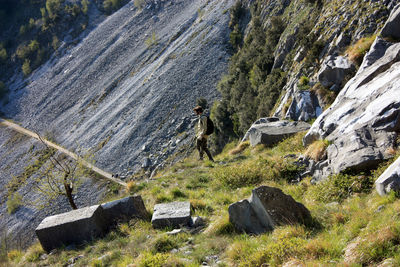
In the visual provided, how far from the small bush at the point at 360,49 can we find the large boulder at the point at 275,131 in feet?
11.4

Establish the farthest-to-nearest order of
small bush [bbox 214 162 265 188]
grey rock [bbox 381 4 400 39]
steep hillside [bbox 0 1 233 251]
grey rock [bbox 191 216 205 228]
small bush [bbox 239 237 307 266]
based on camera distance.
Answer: steep hillside [bbox 0 1 233 251] → grey rock [bbox 381 4 400 39] → small bush [bbox 214 162 265 188] → grey rock [bbox 191 216 205 228] → small bush [bbox 239 237 307 266]

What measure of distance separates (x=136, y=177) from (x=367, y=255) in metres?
28.5

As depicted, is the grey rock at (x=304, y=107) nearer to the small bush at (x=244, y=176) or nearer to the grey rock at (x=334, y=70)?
the grey rock at (x=334, y=70)

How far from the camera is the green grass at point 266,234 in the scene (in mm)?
4641

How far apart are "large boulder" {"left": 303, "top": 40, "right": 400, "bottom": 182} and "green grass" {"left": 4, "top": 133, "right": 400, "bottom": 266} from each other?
51 cm

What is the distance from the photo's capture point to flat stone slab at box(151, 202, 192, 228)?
7.76m

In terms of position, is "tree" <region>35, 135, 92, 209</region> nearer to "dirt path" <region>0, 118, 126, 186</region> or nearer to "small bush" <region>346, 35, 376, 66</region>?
"dirt path" <region>0, 118, 126, 186</region>

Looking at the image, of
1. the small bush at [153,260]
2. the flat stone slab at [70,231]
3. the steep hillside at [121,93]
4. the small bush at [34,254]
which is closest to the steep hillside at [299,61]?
the steep hillside at [121,93]

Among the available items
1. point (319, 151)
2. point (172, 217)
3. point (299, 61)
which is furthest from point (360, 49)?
point (172, 217)

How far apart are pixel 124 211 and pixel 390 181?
21.5ft

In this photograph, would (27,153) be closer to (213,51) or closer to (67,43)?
(213,51)

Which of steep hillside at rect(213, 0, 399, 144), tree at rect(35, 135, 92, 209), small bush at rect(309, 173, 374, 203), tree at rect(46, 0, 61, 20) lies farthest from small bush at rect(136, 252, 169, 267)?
tree at rect(46, 0, 61, 20)

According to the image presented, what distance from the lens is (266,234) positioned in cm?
604

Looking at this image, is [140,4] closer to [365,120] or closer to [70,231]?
[70,231]
